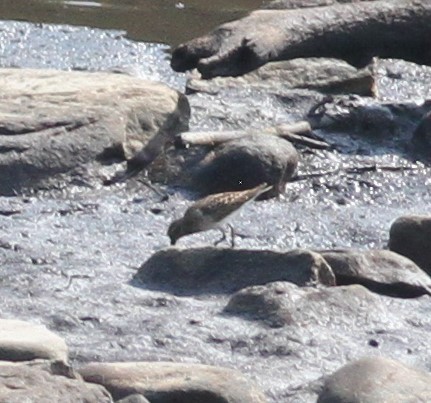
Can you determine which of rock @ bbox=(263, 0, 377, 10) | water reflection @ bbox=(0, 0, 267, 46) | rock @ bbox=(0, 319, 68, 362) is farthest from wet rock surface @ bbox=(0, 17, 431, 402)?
water reflection @ bbox=(0, 0, 267, 46)

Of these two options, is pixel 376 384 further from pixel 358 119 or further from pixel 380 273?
pixel 358 119

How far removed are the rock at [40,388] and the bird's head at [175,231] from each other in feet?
8.74

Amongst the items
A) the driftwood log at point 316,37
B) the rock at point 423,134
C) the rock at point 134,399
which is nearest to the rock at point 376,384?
the rock at point 134,399

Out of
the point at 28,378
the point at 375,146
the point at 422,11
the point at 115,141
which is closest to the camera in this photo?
the point at 28,378

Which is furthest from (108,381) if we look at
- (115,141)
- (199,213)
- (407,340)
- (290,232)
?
(115,141)

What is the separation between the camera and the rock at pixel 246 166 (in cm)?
821

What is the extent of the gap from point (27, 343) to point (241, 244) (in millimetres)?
2492

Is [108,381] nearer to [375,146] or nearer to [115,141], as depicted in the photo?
[115,141]

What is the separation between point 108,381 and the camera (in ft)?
16.9

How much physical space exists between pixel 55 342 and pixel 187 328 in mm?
964

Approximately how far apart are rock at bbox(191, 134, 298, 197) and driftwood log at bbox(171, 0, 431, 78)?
1.33 metres

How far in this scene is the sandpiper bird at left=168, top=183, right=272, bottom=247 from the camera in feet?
24.1

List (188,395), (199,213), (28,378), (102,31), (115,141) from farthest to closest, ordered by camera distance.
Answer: (102,31)
(115,141)
(199,213)
(188,395)
(28,378)

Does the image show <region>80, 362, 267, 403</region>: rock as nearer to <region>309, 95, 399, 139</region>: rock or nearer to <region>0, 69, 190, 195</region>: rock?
<region>0, 69, 190, 195</region>: rock
